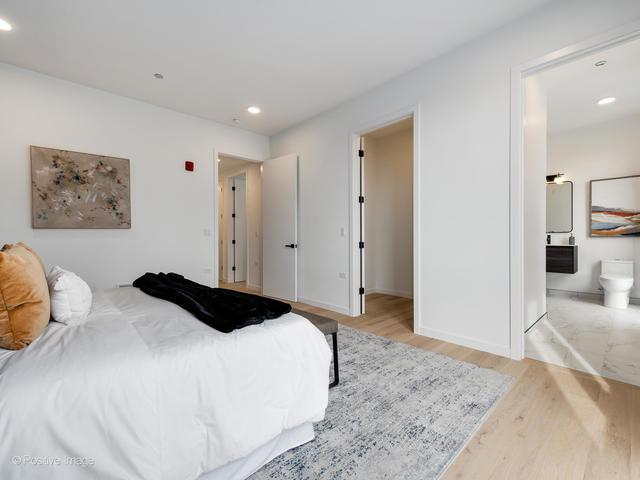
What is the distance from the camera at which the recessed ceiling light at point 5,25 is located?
235 cm

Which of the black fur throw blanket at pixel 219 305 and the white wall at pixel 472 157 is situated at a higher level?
the white wall at pixel 472 157

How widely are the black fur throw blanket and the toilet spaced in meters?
4.60

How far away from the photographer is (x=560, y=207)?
495 centimetres

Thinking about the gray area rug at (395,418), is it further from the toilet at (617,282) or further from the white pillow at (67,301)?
the toilet at (617,282)

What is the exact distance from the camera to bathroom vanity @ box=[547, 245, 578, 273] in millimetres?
4512

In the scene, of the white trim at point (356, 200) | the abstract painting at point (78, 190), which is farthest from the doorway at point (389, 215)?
the abstract painting at point (78, 190)

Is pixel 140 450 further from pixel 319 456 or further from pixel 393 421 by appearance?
pixel 393 421

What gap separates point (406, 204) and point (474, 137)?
93.4 inches

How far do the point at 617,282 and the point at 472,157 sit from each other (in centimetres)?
306

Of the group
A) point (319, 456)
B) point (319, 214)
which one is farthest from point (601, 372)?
point (319, 214)

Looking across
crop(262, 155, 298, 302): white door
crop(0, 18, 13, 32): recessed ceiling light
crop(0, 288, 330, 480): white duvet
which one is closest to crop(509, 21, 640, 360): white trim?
crop(0, 288, 330, 480): white duvet

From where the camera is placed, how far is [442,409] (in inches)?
72.2

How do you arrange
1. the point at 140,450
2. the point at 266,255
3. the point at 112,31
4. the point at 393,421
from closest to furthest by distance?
the point at 140,450 < the point at 393,421 < the point at 112,31 < the point at 266,255

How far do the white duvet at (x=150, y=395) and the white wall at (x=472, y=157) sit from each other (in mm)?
1780
